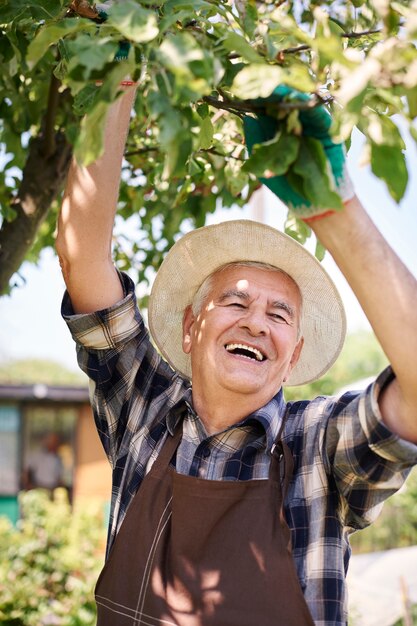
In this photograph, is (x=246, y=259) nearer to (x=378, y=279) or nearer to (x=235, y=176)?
(x=235, y=176)

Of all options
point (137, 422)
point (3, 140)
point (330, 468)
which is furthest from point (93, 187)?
point (3, 140)

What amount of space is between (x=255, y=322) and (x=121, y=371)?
0.37m

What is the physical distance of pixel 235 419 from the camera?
196 centimetres

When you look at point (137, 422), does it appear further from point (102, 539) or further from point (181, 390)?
point (102, 539)

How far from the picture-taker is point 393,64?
112 cm

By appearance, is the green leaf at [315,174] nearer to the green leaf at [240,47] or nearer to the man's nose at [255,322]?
the green leaf at [240,47]

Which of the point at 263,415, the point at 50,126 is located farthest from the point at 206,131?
the point at 50,126

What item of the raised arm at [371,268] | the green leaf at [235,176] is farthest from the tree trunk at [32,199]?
the raised arm at [371,268]

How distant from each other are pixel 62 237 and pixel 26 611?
4682mm

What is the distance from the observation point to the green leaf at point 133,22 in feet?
3.81

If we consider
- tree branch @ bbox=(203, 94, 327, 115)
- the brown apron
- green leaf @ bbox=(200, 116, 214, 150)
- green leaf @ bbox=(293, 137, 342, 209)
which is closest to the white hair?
green leaf @ bbox=(200, 116, 214, 150)

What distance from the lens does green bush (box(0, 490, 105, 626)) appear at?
5723 mm

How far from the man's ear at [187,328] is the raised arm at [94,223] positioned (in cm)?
28

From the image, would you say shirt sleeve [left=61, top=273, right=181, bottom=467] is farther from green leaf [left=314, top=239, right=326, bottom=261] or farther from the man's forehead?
green leaf [left=314, top=239, right=326, bottom=261]
